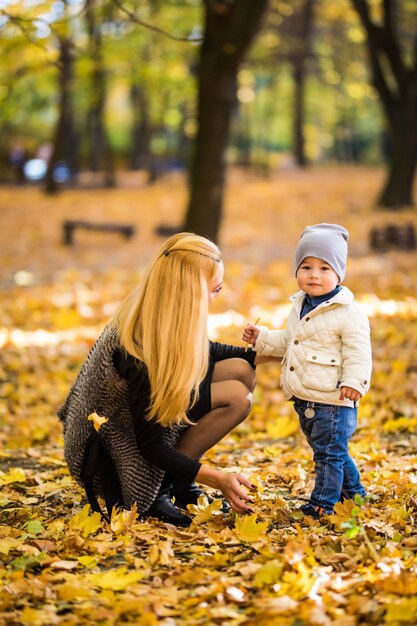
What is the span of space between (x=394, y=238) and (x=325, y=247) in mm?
10339

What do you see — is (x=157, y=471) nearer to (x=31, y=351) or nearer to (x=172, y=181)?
(x=31, y=351)

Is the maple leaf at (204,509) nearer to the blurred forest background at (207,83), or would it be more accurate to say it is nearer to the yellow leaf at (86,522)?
the yellow leaf at (86,522)

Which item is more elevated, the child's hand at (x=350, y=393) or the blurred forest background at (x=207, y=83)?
the child's hand at (x=350, y=393)

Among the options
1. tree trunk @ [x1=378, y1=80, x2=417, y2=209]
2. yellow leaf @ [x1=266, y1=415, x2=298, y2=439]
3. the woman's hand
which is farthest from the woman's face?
tree trunk @ [x1=378, y1=80, x2=417, y2=209]

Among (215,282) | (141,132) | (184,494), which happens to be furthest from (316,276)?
(141,132)

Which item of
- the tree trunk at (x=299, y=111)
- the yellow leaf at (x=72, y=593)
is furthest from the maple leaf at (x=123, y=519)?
the tree trunk at (x=299, y=111)

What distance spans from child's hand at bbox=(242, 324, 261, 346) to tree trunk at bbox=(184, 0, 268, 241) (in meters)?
7.36

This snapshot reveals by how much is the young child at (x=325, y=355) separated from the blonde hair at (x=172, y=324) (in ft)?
1.40

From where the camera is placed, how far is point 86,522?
3.47 meters

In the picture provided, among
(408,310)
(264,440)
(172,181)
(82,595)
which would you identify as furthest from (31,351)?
(172,181)

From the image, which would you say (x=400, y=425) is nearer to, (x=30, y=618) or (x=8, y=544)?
(x=8, y=544)

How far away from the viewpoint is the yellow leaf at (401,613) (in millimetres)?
2531

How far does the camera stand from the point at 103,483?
146 inches

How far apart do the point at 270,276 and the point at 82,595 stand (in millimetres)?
9360
